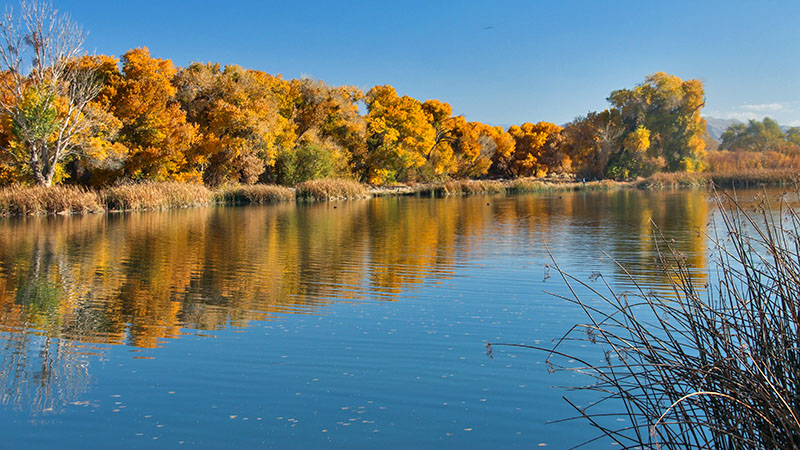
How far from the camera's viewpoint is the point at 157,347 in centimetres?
666

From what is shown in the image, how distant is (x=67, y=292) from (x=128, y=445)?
6.19 meters

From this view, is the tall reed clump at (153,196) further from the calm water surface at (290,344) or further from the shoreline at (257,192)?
the calm water surface at (290,344)

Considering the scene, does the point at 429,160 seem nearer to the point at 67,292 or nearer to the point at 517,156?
the point at 517,156

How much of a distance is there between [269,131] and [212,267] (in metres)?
30.9

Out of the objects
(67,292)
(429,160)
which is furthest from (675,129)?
(67,292)

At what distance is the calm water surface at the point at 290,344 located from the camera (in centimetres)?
457

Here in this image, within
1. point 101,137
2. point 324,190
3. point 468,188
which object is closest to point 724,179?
point 468,188

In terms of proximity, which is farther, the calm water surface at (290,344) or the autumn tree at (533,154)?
the autumn tree at (533,154)

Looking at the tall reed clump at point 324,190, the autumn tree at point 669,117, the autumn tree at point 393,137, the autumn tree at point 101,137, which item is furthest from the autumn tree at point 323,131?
the autumn tree at point 669,117

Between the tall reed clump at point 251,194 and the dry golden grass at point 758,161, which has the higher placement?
the dry golden grass at point 758,161

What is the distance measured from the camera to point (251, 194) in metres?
39.1

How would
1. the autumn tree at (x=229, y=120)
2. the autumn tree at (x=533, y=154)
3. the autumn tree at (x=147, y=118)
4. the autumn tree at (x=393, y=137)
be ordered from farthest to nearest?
the autumn tree at (x=533, y=154) → the autumn tree at (x=393, y=137) → the autumn tree at (x=229, y=120) → the autumn tree at (x=147, y=118)

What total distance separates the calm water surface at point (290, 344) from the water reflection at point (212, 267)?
1.9 inches

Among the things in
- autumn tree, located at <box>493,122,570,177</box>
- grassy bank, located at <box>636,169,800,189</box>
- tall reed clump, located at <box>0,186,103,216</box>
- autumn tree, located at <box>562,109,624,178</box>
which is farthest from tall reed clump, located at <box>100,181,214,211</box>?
autumn tree, located at <box>562,109,624,178</box>
